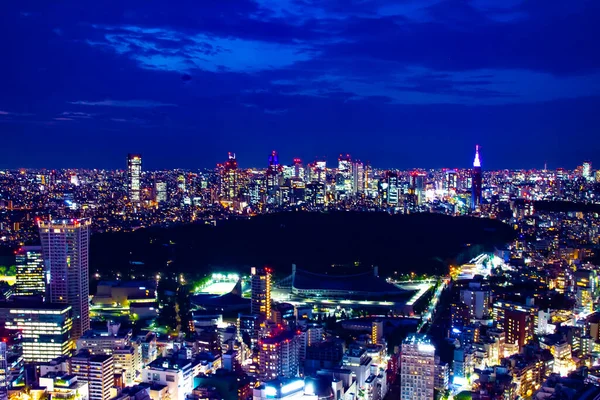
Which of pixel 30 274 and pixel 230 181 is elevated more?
pixel 230 181

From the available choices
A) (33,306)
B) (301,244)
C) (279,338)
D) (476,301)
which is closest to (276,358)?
(279,338)

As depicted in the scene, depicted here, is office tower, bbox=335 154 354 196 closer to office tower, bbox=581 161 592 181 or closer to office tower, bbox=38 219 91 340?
office tower, bbox=581 161 592 181

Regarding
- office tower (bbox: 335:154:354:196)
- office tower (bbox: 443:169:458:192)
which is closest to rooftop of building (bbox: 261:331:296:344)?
office tower (bbox: 335:154:354:196)

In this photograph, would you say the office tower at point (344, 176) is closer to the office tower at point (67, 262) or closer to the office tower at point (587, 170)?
the office tower at point (587, 170)

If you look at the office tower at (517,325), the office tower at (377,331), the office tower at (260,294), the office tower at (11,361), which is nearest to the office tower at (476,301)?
the office tower at (517,325)

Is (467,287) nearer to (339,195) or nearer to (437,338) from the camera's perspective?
(437,338)

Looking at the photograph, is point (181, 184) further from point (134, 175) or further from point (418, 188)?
point (418, 188)
